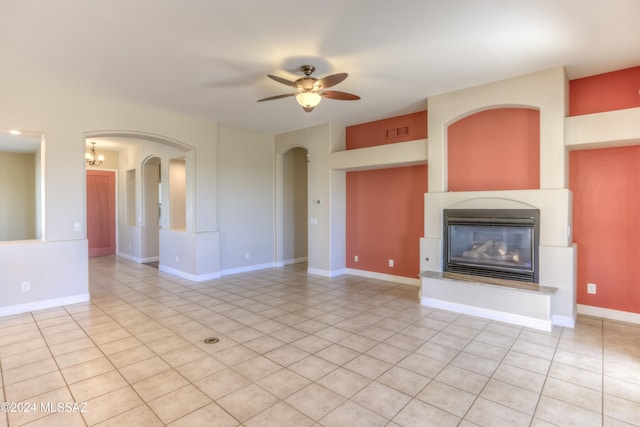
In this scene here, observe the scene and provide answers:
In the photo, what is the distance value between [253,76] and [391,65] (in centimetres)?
169

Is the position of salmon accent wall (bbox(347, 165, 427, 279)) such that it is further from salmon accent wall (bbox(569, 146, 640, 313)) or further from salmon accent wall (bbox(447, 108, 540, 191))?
salmon accent wall (bbox(569, 146, 640, 313))

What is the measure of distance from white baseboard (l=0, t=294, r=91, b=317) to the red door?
493cm

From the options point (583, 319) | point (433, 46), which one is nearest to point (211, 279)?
point (433, 46)

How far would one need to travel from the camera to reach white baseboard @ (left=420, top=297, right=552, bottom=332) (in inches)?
144

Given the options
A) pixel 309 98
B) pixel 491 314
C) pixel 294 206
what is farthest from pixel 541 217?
pixel 294 206

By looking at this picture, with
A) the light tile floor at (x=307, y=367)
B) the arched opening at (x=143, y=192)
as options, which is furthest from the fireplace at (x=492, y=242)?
the arched opening at (x=143, y=192)

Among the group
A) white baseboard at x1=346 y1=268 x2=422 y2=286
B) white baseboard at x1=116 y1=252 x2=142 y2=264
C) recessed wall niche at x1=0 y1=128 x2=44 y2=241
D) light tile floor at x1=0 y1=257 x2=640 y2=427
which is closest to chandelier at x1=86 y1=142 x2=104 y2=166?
recessed wall niche at x1=0 y1=128 x2=44 y2=241

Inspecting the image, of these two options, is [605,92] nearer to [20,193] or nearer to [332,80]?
[332,80]

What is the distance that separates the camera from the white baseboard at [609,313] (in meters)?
3.82

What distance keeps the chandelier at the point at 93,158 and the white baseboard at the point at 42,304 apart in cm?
495

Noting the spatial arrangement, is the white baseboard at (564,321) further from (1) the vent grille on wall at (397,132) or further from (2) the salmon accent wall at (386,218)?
(1) the vent grille on wall at (397,132)

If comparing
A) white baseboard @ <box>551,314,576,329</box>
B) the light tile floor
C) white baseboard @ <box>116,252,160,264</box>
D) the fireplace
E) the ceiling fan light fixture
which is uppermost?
the ceiling fan light fixture

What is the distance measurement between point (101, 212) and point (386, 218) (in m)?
8.01

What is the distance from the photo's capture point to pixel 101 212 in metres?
9.07
